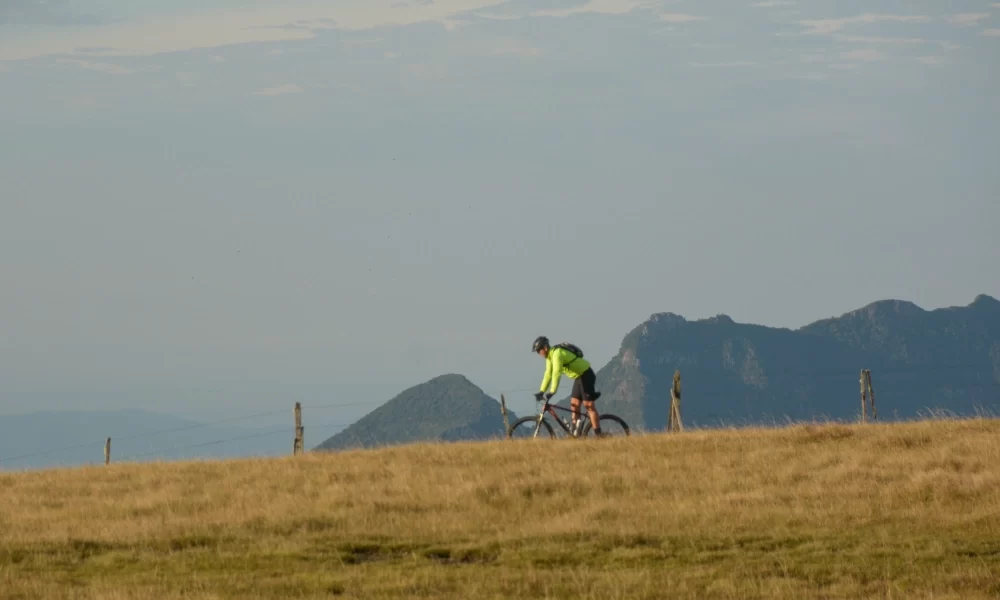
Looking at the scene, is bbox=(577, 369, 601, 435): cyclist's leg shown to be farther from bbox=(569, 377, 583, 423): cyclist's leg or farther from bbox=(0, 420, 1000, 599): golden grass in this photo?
bbox=(0, 420, 1000, 599): golden grass

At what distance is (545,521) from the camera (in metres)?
19.4

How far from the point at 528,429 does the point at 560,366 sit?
287cm

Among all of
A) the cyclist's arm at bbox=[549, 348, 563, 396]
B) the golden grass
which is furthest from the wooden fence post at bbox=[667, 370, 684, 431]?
the cyclist's arm at bbox=[549, 348, 563, 396]

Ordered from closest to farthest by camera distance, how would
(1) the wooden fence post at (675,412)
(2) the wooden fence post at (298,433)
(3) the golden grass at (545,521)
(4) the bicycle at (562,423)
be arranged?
(3) the golden grass at (545,521) → (4) the bicycle at (562,423) → (1) the wooden fence post at (675,412) → (2) the wooden fence post at (298,433)

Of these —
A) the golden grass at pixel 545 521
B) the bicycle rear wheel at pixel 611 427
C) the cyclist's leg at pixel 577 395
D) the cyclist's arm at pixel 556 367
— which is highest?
the cyclist's arm at pixel 556 367

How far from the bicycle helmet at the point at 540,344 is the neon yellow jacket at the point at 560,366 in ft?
0.52

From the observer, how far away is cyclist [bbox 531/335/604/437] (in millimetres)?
25562

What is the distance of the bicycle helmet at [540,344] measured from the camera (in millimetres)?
25688

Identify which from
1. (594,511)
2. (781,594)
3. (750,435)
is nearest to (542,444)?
(750,435)

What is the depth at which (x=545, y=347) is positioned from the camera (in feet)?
84.3

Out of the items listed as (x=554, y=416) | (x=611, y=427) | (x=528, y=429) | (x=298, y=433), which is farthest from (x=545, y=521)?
(x=298, y=433)

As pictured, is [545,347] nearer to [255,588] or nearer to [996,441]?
[996,441]

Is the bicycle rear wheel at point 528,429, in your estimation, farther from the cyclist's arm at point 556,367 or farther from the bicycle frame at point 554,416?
the cyclist's arm at point 556,367

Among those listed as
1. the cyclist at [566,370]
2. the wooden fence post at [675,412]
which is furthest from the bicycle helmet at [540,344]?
the wooden fence post at [675,412]
